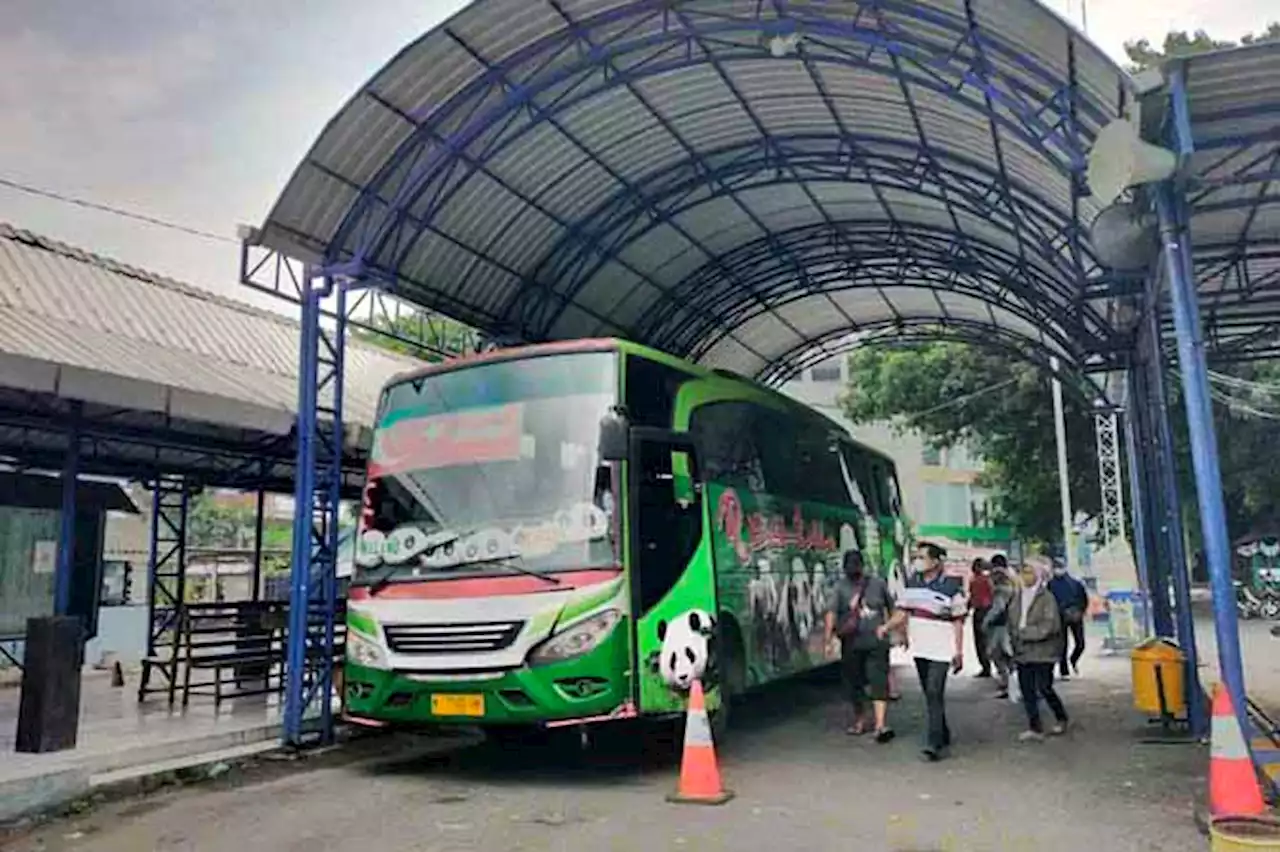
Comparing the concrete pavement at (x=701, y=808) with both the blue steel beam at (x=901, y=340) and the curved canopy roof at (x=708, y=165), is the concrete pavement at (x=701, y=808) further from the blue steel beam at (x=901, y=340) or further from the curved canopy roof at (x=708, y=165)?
the blue steel beam at (x=901, y=340)

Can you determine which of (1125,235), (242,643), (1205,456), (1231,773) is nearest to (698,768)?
(1231,773)

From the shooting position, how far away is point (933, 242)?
52.5 feet

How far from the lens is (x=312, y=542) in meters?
10.3

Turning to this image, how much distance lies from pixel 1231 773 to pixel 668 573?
396cm

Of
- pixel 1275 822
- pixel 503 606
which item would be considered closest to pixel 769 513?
pixel 503 606

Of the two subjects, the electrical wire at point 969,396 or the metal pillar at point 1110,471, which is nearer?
the metal pillar at point 1110,471

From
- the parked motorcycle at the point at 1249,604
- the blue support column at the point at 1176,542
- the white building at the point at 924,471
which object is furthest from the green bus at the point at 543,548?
the white building at the point at 924,471

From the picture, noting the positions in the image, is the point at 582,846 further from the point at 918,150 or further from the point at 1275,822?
the point at 918,150

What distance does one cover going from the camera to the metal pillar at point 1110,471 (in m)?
21.2

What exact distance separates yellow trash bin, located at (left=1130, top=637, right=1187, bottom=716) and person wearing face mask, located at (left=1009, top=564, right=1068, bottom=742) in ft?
2.37

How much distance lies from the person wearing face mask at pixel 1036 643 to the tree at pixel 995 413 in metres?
19.6

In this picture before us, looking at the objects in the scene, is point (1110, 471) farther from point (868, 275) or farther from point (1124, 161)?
point (1124, 161)

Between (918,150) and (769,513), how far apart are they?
491 cm

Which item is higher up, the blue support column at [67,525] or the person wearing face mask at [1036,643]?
the blue support column at [67,525]
